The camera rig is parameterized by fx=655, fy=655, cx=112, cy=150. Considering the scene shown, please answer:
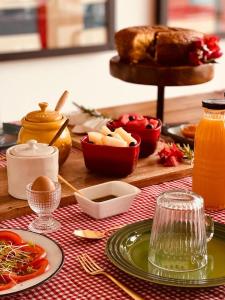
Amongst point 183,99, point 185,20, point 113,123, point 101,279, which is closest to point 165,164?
point 113,123

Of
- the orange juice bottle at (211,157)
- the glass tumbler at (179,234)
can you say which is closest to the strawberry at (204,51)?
the orange juice bottle at (211,157)

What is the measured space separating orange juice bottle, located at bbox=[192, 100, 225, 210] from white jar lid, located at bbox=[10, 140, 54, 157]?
0.36m

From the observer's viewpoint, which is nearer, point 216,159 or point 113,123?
point 216,159

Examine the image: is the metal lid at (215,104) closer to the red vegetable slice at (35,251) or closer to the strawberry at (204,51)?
the red vegetable slice at (35,251)

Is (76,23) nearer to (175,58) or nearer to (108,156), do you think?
(175,58)

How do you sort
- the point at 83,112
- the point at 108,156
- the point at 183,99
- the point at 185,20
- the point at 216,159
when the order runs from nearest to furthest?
the point at 216,159 < the point at 108,156 < the point at 83,112 < the point at 183,99 < the point at 185,20

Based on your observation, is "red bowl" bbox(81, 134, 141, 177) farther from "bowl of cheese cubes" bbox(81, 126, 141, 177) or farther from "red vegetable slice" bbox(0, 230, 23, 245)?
"red vegetable slice" bbox(0, 230, 23, 245)

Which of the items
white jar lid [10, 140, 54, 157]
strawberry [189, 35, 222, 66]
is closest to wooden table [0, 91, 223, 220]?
white jar lid [10, 140, 54, 157]

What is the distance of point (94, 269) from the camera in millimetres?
1245

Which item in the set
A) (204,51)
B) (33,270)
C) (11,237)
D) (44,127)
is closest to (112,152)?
(44,127)

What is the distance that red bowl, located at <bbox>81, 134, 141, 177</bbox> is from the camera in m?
1.69

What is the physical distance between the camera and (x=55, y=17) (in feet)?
12.0

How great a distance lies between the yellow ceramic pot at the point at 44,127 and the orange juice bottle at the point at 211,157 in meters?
0.39

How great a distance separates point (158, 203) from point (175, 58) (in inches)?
40.5
